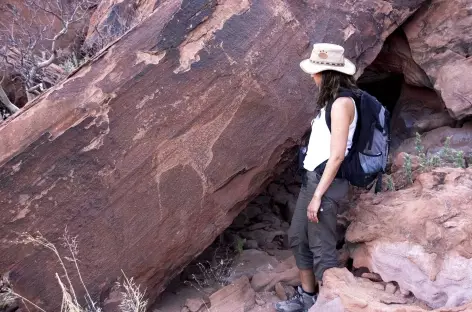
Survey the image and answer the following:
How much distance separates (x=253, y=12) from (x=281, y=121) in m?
0.75

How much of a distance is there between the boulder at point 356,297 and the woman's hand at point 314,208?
33 centimetres

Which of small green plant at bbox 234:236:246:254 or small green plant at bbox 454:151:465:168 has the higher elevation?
small green plant at bbox 234:236:246:254

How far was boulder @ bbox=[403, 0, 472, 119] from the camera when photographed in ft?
14.7

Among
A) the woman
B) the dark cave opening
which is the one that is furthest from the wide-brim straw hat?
the dark cave opening

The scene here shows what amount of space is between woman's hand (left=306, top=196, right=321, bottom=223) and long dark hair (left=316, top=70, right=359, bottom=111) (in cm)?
53

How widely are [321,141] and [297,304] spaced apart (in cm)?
106

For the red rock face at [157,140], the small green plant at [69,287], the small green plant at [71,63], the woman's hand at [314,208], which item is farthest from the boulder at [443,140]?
the small green plant at [71,63]

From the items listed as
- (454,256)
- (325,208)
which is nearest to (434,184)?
(454,256)

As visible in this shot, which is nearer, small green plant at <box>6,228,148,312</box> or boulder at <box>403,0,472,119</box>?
small green plant at <box>6,228,148,312</box>

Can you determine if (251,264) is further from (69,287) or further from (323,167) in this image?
(69,287)

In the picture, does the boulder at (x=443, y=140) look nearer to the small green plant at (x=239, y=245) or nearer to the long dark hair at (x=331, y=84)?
the small green plant at (x=239, y=245)

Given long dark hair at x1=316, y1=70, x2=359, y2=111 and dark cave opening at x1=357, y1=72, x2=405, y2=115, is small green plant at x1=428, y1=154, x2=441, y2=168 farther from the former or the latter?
dark cave opening at x1=357, y1=72, x2=405, y2=115

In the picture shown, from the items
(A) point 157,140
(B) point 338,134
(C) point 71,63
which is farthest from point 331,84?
(C) point 71,63

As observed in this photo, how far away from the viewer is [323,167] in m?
2.98
